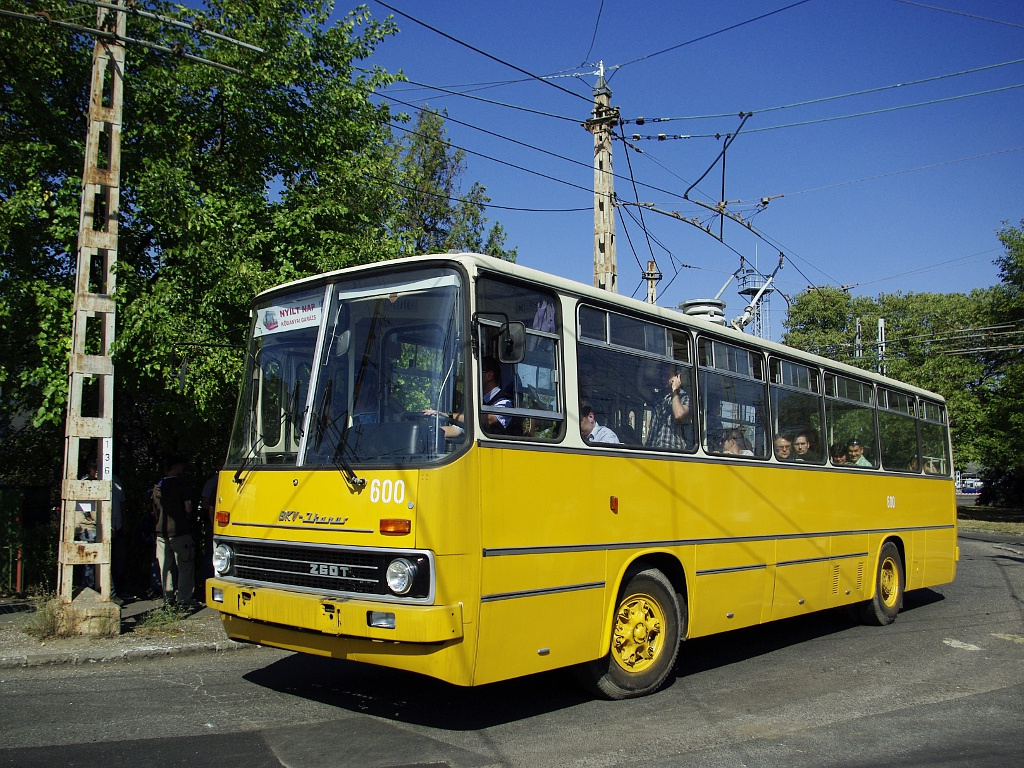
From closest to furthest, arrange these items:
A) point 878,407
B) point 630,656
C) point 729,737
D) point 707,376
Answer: point 729,737 < point 630,656 < point 707,376 < point 878,407

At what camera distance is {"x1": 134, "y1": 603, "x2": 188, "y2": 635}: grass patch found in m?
9.45

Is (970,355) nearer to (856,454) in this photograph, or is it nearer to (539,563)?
(856,454)

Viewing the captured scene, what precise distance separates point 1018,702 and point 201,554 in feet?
36.5

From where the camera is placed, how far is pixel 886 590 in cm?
1178

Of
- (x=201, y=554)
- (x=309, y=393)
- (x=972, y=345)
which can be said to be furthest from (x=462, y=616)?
(x=972, y=345)

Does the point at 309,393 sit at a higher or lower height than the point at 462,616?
higher

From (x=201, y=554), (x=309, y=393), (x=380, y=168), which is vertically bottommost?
(x=201, y=554)

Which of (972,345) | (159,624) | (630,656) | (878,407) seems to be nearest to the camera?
(630,656)

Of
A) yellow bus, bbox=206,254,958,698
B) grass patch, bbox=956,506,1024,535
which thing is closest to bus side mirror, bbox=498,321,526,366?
yellow bus, bbox=206,254,958,698

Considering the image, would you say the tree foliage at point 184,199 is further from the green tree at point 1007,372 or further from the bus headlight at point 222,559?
the green tree at point 1007,372

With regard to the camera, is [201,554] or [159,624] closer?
[159,624]

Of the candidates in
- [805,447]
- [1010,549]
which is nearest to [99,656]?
[805,447]

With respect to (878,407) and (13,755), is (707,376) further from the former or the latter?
(13,755)

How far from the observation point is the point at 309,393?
6.28m
